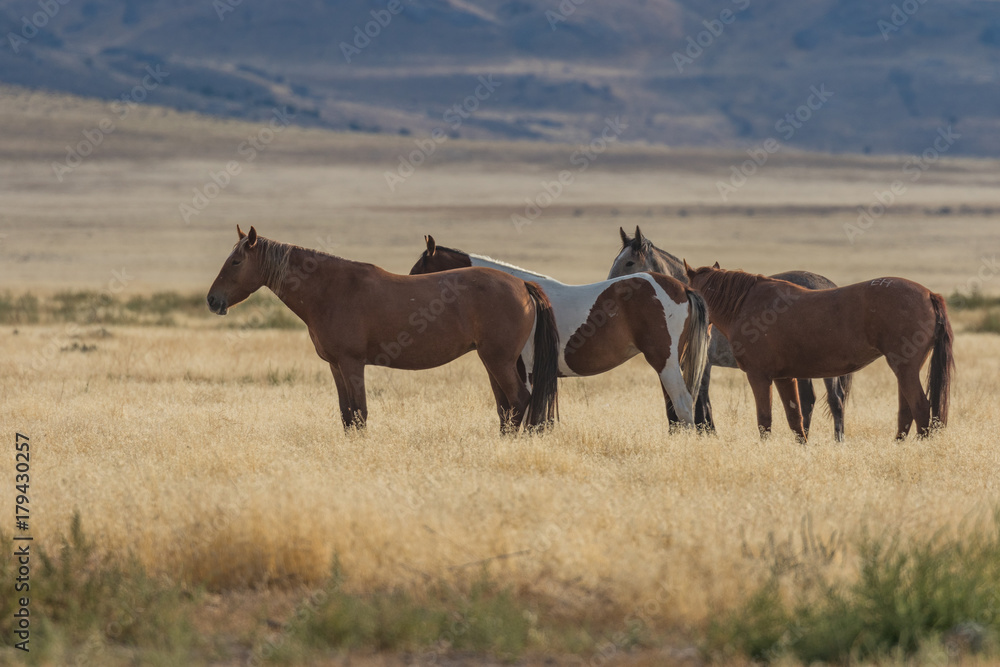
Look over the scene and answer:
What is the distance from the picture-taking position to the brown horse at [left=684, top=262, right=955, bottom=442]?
338 inches

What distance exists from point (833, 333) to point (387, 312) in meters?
3.65

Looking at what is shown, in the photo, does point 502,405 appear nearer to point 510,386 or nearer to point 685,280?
point 510,386

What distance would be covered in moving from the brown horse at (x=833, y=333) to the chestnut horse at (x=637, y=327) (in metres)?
0.37

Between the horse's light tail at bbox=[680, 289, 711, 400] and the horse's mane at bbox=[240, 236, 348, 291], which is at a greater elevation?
the horse's mane at bbox=[240, 236, 348, 291]

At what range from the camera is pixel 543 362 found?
894cm

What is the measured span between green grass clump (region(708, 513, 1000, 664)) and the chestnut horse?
4.03m

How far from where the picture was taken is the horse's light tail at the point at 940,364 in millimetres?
8617

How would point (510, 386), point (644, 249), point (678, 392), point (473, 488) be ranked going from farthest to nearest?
point (644, 249)
point (678, 392)
point (510, 386)
point (473, 488)

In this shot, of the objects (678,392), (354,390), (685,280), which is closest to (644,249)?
(685,280)

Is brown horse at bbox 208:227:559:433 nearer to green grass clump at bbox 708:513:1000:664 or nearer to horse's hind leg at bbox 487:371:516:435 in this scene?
horse's hind leg at bbox 487:371:516:435

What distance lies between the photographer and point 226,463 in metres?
7.42

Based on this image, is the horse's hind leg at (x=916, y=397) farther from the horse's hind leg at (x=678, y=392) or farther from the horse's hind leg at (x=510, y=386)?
the horse's hind leg at (x=510, y=386)

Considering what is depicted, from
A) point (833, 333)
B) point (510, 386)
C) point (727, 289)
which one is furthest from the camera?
point (727, 289)

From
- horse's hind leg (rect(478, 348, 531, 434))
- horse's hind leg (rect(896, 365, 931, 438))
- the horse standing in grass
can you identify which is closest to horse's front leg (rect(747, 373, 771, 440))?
the horse standing in grass
